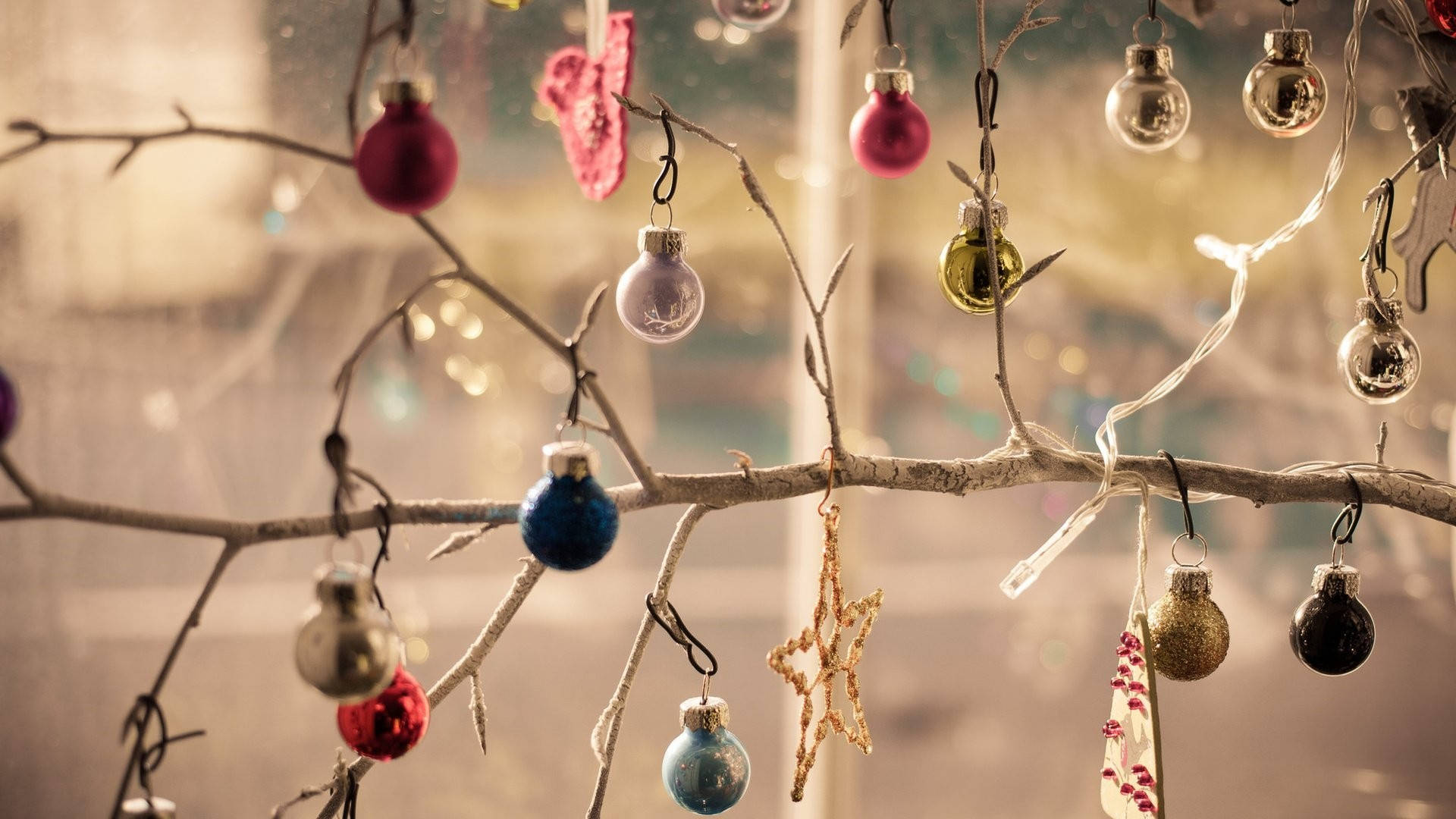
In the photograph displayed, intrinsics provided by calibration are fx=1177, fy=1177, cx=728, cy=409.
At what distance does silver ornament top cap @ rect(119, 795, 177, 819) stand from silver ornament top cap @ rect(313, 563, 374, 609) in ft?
0.39

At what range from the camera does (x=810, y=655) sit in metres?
1.42

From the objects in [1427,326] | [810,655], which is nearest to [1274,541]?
[1427,326]

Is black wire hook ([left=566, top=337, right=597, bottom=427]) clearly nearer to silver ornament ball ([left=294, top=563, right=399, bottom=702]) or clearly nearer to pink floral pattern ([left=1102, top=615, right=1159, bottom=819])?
silver ornament ball ([left=294, top=563, right=399, bottom=702])

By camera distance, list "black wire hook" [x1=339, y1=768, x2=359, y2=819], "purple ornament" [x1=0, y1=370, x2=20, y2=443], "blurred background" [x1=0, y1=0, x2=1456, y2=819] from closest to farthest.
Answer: "purple ornament" [x1=0, y1=370, x2=20, y2=443]
"black wire hook" [x1=339, y1=768, x2=359, y2=819]
"blurred background" [x1=0, y1=0, x2=1456, y2=819]

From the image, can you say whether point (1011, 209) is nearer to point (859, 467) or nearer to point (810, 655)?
point (810, 655)

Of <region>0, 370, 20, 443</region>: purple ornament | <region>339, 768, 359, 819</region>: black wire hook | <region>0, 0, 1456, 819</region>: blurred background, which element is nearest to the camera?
<region>0, 370, 20, 443</region>: purple ornament

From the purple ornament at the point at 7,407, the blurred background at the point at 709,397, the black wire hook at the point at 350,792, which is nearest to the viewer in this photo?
the purple ornament at the point at 7,407

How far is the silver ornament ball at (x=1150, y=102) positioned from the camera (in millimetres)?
684

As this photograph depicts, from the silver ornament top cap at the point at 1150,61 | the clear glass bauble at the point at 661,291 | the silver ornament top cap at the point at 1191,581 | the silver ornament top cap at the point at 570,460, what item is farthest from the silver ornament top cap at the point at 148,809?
the silver ornament top cap at the point at 1150,61

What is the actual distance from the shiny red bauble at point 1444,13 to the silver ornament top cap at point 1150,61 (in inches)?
5.3

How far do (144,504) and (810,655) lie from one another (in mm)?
767

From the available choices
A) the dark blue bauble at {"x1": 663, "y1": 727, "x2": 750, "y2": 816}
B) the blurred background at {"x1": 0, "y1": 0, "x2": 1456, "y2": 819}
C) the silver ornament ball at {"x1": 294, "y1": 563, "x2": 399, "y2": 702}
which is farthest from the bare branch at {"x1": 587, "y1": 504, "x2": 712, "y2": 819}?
the blurred background at {"x1": 0, "y1": 0, "x2": 1456, "y2": 819}

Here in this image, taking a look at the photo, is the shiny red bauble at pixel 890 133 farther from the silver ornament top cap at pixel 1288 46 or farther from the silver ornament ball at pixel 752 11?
the silver ornament top cap at pixel 1288 46

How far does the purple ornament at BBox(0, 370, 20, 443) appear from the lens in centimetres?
48
